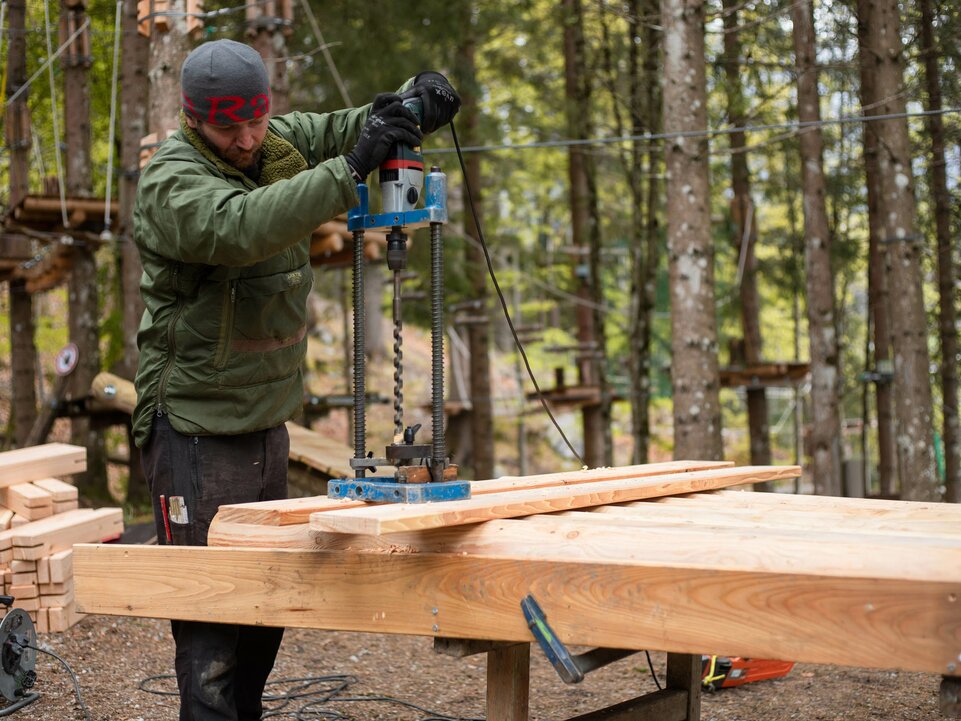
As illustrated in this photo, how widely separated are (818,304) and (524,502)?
8405mm

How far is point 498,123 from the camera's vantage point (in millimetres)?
16828

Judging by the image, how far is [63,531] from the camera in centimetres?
554

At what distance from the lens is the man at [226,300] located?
9.78ft

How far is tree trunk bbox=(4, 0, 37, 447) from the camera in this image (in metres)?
12.3

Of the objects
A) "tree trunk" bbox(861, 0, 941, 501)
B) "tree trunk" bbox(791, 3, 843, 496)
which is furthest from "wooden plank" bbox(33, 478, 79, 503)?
"tree trunk" bbox(791, 3, 843, 496)

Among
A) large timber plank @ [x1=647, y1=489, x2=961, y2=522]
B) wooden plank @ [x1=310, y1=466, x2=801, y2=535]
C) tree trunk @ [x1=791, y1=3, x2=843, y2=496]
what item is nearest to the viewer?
wooden plank @ [x1=310, y1=466, x2=801, y2=535]

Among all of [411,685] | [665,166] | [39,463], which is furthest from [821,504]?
[665,166]

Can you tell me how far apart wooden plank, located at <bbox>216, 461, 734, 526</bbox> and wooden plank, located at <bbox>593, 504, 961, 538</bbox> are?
40 centimetres

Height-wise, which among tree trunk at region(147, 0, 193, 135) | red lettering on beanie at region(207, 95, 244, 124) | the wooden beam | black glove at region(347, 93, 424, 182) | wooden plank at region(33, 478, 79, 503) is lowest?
wooden plank at region(33, 478, 79, 503)

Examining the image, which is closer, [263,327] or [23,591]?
[263,327]

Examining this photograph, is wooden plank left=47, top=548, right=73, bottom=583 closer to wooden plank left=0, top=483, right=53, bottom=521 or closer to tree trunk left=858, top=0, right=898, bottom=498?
wooden plank left=0, top=483, right=53, bottom=521

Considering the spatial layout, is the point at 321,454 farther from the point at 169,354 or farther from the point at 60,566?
the point at 169,354

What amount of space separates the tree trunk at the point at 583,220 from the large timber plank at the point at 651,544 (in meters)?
10.6

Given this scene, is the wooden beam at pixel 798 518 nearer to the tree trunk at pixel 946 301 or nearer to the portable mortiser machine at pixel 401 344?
the portable mortiser machine at pixel 401 344
